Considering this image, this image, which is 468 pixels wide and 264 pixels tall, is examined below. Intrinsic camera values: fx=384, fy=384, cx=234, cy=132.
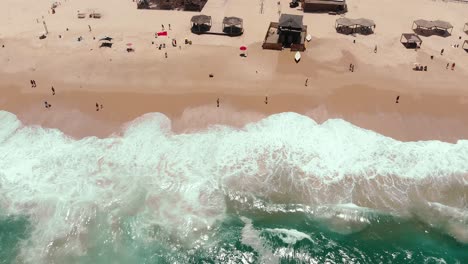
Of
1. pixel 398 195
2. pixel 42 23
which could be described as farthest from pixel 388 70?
pixel 42 23

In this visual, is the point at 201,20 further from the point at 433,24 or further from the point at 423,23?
the point at 433,24

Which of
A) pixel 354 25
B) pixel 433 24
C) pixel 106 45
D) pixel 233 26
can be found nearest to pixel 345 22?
pixel 354 25

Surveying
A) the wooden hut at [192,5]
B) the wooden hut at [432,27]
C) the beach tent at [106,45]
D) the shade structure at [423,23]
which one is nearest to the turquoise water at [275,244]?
the beach tent at [106,45]

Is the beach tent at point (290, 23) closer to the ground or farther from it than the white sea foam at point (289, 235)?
farther from it

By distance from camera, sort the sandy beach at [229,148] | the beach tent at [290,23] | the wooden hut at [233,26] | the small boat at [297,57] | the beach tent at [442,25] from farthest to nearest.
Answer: the beach tent at [442,25], the wooden hut at [233,26], the beach tent at [290,23], the small boat at [297,57], the sandy beach at [229,148]

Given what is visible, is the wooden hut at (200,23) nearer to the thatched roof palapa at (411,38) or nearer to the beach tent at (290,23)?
the beach tent at (290,23)

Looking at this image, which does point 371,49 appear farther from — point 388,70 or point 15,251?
point 15,251

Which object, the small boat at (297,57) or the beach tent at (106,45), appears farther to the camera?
the beach tent at (106,45)
